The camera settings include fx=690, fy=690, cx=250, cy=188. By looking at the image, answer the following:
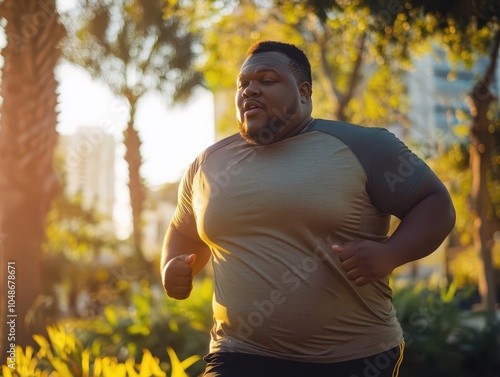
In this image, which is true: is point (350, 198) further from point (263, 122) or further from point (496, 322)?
point (496, 322)

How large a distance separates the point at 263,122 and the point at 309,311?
2.22ft

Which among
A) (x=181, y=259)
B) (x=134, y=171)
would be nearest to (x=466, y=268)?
(x=134, y=171)

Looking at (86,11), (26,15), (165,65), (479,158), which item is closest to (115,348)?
(26,15)

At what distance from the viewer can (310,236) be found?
2.31 m

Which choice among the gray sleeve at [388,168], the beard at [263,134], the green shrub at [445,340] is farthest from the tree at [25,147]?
the gray sleeve at [388,168]

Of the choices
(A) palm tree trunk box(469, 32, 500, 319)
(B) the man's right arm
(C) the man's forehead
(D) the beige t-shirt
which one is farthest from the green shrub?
(C) the man's forehead

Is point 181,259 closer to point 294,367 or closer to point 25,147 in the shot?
point 294,367

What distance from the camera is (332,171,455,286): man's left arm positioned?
216 cm

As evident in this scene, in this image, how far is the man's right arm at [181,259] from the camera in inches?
99.9

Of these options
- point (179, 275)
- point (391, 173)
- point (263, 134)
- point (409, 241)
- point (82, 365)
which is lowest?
point (82, 365)

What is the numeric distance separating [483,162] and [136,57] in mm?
9807

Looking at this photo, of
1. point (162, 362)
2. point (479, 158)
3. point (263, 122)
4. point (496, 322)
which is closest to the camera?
point (263, 122)

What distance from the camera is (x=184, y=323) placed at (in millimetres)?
7777

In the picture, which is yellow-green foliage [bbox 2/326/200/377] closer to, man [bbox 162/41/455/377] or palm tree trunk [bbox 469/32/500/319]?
man [bbox 162/41/455/377]
